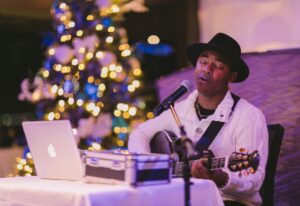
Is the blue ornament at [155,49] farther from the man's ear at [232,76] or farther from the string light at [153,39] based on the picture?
the man's ear at [232,76]

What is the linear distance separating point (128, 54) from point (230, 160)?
3492 mm

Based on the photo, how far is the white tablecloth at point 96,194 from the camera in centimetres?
289

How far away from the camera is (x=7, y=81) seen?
9148 mm

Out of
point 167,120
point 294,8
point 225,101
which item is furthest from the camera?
point 294,8

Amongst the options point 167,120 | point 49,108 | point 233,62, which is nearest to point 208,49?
point 233,62

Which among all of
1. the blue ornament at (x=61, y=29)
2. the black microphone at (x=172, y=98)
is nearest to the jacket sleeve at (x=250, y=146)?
the black microphone at (x=172, y=98)

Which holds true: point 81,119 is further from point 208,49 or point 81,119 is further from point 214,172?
point 214,172

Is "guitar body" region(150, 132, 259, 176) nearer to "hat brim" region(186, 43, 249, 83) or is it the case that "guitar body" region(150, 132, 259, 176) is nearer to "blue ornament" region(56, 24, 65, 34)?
"hat brim" region(186, 43, 249, 83)

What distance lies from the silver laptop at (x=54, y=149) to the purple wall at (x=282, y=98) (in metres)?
2.08

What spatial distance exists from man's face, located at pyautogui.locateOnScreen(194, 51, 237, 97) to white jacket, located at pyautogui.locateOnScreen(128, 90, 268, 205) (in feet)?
0.30

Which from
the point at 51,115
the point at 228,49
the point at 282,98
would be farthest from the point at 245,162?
the point at 51,115

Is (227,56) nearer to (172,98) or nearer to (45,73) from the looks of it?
(172,98)

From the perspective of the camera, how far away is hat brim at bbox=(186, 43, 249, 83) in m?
4.14

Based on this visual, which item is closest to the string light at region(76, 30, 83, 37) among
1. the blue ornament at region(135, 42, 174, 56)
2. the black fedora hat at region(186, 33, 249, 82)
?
the black fedora hat at region(186, 33, 249, 82)
